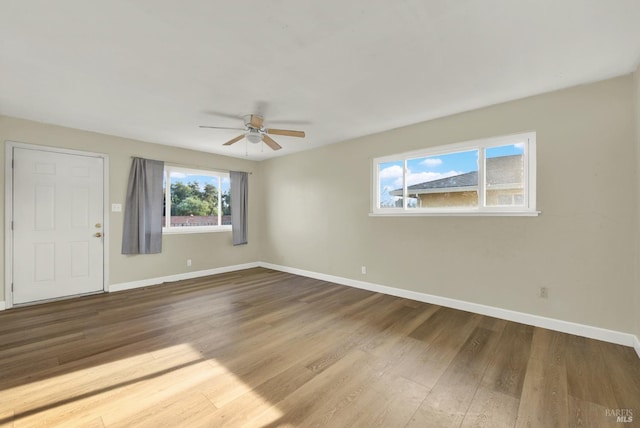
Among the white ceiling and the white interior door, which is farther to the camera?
the white interior door

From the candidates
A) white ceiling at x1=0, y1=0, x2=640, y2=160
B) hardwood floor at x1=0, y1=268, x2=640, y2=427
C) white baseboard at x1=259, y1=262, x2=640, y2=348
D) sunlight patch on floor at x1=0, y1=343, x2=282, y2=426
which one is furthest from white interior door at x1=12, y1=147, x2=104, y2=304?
white baseboard at x1=259, y1=262, x2=640, y2=348

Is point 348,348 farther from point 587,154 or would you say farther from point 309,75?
point 587,154

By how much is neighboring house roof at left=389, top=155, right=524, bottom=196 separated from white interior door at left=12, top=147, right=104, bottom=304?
515cm

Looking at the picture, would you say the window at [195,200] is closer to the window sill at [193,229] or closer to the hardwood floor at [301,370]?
the window sill at [193,229]

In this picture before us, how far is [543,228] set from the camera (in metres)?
2.82

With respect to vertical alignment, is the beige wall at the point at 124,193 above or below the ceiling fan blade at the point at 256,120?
below

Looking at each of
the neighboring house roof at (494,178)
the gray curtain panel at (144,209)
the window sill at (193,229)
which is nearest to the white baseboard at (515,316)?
the neighboring house roof at (494,178)

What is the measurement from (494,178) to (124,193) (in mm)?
5468

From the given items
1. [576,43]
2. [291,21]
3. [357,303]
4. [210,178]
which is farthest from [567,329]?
[210,178]

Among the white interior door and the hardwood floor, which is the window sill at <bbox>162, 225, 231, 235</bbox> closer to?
the white interior door

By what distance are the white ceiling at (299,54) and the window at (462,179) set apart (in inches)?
21.6

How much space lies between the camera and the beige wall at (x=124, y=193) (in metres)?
3.65

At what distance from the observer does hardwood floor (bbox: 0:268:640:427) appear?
163cm

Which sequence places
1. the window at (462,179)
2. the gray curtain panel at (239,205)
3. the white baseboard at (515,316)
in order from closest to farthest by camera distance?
the white baseboard at (515,316) → the window at (462,179) → the gray curtain panel at (239,205)
